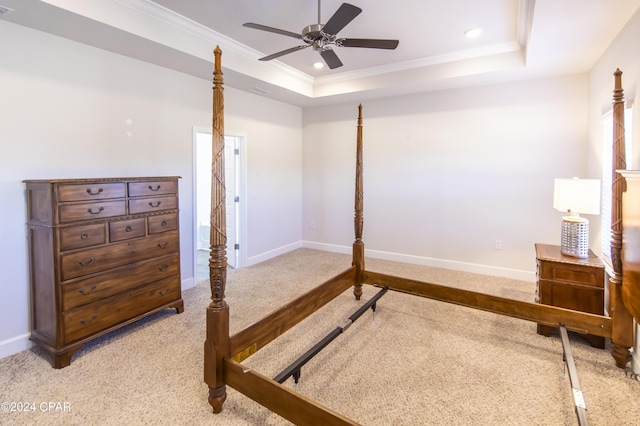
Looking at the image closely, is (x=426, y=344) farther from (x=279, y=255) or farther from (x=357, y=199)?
(x=279, y=255)

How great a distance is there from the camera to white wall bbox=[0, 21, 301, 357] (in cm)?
268

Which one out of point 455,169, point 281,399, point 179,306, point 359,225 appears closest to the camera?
point 281,399

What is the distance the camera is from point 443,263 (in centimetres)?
509

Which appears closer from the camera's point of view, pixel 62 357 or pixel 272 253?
pixel 62 357

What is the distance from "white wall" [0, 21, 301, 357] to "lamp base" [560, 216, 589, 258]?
4.10m

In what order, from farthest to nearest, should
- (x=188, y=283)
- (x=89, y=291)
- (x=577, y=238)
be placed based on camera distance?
1. (x=188, y=283)
2. (x=577, y=238)
3. (x=89, y=291)

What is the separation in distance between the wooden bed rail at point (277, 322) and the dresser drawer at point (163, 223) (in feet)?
5.43

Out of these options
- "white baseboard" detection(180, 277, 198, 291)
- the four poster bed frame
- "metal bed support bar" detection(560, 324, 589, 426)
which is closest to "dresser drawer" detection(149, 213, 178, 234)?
"white baseboard" detection(180, 277, 198, 291)

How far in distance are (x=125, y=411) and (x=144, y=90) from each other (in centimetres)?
310

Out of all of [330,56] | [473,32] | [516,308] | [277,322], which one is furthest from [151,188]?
[473,32]

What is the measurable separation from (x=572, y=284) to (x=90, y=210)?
13.4 ft

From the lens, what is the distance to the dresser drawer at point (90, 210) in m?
2.55

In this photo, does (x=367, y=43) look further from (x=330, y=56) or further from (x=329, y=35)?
(x=330, y=56)

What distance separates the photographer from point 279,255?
5.84m
